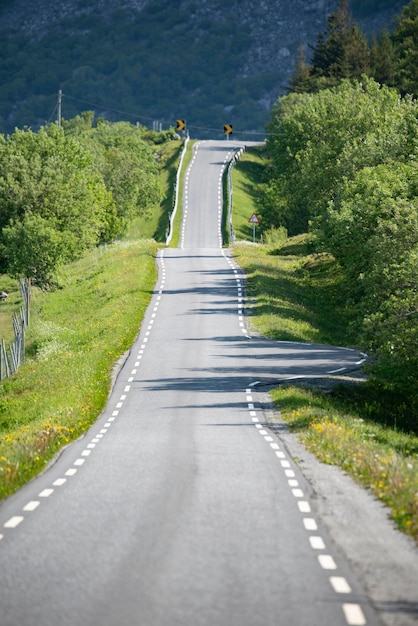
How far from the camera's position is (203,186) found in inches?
5856

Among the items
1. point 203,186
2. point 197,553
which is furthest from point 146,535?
point 203,186

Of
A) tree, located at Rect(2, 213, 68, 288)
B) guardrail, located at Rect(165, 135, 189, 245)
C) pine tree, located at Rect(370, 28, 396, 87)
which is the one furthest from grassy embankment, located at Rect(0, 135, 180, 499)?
pine tree, located at Rect(370, 28, 396, 87)

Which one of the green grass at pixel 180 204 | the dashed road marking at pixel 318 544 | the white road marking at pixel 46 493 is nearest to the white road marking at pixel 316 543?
the dashed road marking at pixel 318 544

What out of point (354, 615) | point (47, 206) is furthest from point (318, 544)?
point (47, 206)

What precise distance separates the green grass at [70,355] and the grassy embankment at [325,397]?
613cm

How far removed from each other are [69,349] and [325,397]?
62.2ft

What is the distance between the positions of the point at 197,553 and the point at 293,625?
3.32 m

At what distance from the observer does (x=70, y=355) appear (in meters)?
50.6

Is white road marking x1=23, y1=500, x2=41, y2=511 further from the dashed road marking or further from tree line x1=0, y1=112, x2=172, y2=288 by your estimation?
tree line x1=0, y1=112, x2=172, y2=288

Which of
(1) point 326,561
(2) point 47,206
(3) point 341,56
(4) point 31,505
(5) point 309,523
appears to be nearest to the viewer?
(1) point 326,561

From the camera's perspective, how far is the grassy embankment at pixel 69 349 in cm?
2798

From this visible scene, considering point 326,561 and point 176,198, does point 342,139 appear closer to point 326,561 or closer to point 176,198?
point 326,561

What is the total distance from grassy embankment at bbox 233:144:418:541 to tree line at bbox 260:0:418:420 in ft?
A: 5.74

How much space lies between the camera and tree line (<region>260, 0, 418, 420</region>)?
37250 mm
